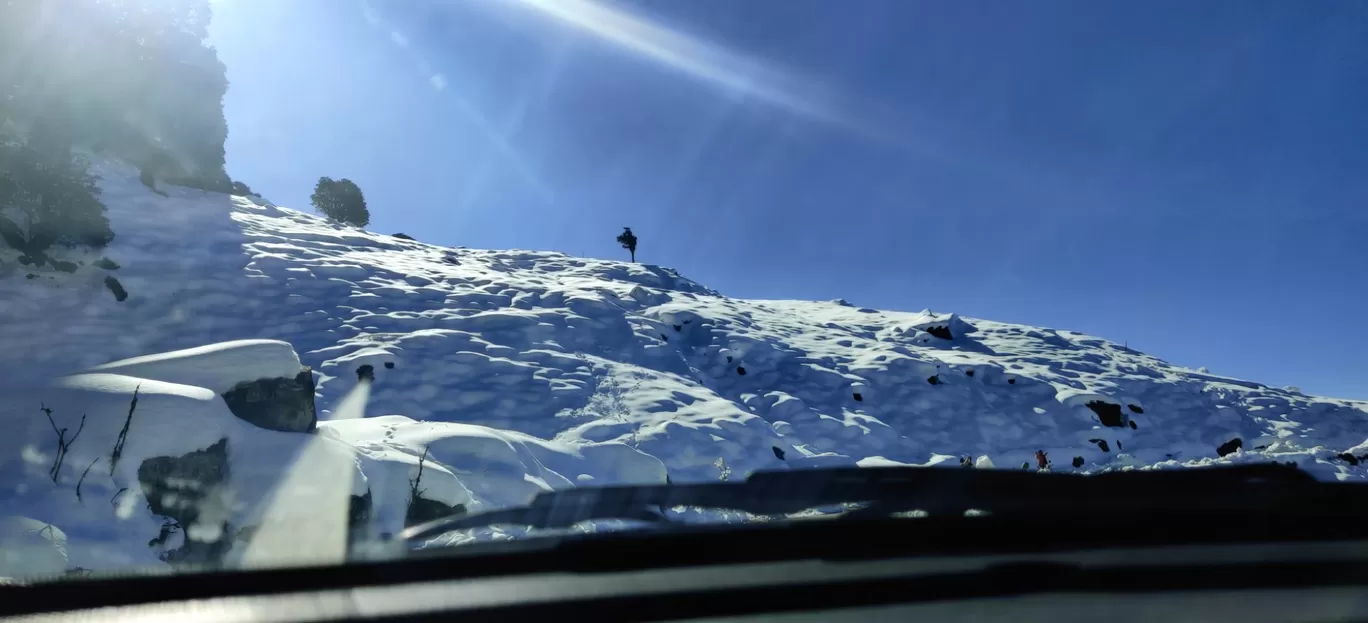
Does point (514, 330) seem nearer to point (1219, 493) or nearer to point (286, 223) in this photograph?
point (286, 223)

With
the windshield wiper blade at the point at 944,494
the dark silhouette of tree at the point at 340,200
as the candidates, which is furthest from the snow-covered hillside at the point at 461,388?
the dark silhouette of tree at the point at 340,200

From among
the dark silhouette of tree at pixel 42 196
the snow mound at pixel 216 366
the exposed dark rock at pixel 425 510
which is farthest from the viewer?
the dark silhouette of tree at pixel 42 196

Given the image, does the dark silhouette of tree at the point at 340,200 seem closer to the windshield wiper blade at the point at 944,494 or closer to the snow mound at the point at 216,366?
the snow mound at the point at 216,366

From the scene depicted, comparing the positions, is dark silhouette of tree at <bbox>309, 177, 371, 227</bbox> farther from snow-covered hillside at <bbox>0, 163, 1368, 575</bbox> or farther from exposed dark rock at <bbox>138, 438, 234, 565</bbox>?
exposed dark rock at <bbox>138, 438, 234, 565</bbox>

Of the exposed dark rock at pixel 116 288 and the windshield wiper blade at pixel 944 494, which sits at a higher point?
the exposed dark rock at pixel 116 288

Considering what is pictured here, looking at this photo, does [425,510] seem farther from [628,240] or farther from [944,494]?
[628,240]

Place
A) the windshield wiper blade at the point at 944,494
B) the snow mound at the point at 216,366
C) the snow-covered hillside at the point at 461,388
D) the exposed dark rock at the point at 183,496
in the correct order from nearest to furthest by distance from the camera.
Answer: the windshield wiper blade at the point at 944,494, the exposed dark rock at the point at 183,496, the snow-covered hillside at the point at 461,388, the snow mound at the point at 216,366

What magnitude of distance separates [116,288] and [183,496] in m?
15.2

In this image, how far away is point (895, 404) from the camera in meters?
22.7

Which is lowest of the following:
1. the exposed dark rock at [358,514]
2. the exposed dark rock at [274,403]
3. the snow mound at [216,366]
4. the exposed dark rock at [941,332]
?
the exposed dark rock at [358,514]

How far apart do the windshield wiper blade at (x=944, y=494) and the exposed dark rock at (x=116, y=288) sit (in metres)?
20.7

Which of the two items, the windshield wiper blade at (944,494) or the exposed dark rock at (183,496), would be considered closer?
the windshield wiper blade at (944,494)

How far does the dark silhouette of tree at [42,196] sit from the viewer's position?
14.7 metres

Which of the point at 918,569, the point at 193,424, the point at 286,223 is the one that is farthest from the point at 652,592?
the point at 286,223
